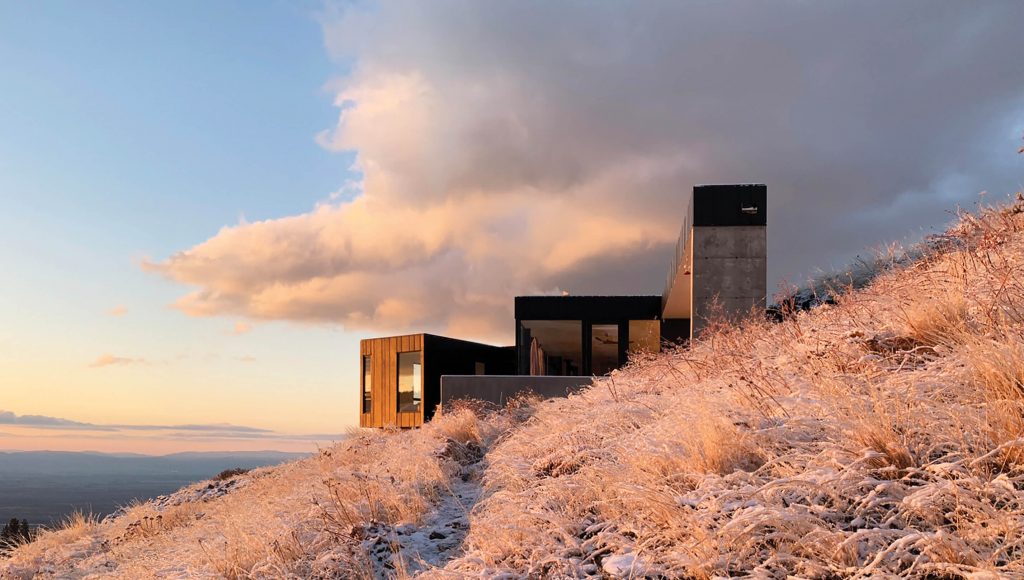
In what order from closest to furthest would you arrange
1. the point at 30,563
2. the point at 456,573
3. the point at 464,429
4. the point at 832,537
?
1. the point at 832,537
2. the point at 456,573
3. the point at 30,563
4. the point at 464,429

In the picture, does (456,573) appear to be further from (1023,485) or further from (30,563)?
(30,563)

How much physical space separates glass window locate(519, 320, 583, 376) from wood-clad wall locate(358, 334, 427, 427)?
3.93 m

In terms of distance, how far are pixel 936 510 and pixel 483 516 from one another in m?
3.43

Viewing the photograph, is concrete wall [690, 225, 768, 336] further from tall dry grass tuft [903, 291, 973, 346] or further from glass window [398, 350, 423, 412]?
glass window [398, 350, 423, 412]

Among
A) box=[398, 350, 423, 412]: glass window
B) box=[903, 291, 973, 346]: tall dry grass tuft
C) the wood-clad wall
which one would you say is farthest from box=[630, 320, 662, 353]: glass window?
box=[903, 291, 973, 346]: tall dry grass tuft

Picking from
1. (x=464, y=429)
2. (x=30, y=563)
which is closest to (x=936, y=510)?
(x=464, y=429)

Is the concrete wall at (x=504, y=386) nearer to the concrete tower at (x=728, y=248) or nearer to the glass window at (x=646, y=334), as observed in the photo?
the concrete tower at (x=728, y=248)

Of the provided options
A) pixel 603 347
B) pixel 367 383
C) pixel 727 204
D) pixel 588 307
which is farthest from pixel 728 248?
pixel 367 383

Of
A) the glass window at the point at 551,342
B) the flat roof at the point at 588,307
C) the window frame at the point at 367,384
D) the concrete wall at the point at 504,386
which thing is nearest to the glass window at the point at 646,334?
the flat roof at the point at 588,307

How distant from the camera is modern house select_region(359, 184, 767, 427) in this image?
16578 millimetres

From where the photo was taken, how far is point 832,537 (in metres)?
3.35

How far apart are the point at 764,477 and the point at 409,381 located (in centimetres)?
2312

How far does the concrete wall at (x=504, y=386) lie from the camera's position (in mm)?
16578

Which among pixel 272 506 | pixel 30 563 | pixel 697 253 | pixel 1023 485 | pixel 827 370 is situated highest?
pixel 697 253
